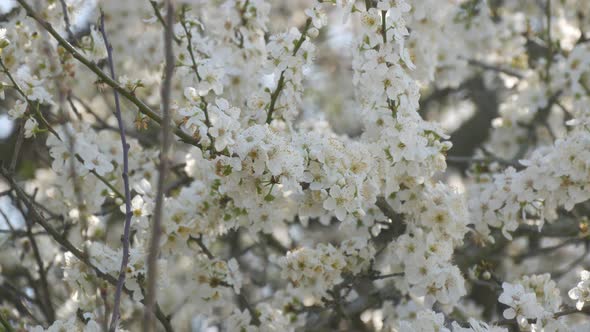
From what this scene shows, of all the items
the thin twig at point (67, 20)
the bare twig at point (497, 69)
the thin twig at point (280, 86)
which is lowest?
the bare twig at point (497, 69)

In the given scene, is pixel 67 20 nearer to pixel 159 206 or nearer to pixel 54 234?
pixel 54 234

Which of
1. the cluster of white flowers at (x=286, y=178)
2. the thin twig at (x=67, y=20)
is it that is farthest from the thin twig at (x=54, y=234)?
the thin twig at (x=67, y=20)

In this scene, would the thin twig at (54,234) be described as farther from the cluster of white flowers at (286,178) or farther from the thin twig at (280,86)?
the thin twig at (280,86)

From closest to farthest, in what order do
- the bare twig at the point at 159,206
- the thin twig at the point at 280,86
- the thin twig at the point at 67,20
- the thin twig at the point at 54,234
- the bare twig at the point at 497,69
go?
the bare twig at the point at 159,206 → the thin twig at the point at 54,234 → the thin twig at the point at 280,86 → the thin twig at the point at 67,20 → the bare twig at the point at 497,69

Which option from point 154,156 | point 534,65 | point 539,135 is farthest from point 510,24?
point 154,156

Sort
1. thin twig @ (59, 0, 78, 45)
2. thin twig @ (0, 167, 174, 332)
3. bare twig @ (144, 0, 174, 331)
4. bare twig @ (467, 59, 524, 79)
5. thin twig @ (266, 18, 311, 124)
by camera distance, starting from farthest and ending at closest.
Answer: bare twig @ (467, 59, 524, 79)
thin twig @ (59, 0, 78, 45)
thin twig @ (266, 18, 311, 124)
thin twig @ (0, 167, 174, 332)
bare twig @ (144, 0, 174, 331)

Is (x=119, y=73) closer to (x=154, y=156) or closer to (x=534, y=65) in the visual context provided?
(x=154, y=156)

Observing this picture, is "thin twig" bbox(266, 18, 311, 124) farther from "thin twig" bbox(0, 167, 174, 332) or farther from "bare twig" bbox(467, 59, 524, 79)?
"bare twig" bbox(467, 59, 524, 79)

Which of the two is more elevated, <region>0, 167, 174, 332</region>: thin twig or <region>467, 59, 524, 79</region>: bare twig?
<region>0, 167, 174, 332</region>: thin twig

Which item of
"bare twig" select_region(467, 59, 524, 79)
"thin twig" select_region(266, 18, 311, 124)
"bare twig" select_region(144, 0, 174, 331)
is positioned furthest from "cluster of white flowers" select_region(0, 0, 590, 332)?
"bare twig" select_region(467, 59, 524, 79)

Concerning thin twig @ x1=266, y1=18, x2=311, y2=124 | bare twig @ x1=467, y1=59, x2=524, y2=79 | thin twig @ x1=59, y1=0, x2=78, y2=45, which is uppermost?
thin twig @ x1=59, y1=0, x2=78, y2=45

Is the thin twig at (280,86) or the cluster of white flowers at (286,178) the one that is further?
the thin twig at (280,86)

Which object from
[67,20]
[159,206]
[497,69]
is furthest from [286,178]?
[497,69]

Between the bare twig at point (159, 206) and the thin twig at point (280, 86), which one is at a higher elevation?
the thin twig at point (280, 86)
